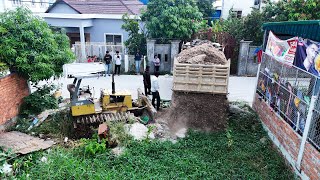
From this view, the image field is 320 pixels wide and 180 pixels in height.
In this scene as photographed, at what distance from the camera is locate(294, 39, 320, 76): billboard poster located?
20.2ft

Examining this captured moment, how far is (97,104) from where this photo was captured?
9367 millimetres

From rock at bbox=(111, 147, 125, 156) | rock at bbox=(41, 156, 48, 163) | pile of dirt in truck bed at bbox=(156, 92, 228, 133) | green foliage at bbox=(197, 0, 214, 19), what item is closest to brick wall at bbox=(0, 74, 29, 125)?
rock at bbox=(41, 156, 48, 163)

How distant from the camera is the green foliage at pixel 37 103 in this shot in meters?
9.39

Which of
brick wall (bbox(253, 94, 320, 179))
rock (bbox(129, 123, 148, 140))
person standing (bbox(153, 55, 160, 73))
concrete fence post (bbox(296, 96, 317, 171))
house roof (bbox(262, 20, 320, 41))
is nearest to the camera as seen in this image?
brick wall (bbox(253, 94, 320, 179))

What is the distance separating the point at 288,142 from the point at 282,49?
2.70 m

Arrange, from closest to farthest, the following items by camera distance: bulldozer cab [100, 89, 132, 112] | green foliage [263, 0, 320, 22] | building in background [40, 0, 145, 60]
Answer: bulldozer cab [100, 89, 132, 112] → green foliage [263, 0, 320, 22] → building in background [40, 0, 145, 60]

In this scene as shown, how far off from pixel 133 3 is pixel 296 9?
Answer: 13.7m

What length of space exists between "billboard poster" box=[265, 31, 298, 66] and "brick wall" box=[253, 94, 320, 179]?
166 cm

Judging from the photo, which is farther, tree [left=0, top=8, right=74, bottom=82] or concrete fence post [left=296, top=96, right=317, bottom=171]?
tree [left=0, top=8, right=74, bottom=82]

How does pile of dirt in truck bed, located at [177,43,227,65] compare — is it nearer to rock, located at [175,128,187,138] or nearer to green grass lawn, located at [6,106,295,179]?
rock, located at [175,128,187,138]

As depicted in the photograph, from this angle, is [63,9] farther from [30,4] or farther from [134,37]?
[134,37]

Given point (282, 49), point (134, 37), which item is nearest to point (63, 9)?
point (134, 37)

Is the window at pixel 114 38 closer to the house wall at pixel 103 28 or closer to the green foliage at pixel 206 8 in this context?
the house wall at pixel 103 28

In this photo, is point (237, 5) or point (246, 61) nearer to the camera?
point (246, 61)
